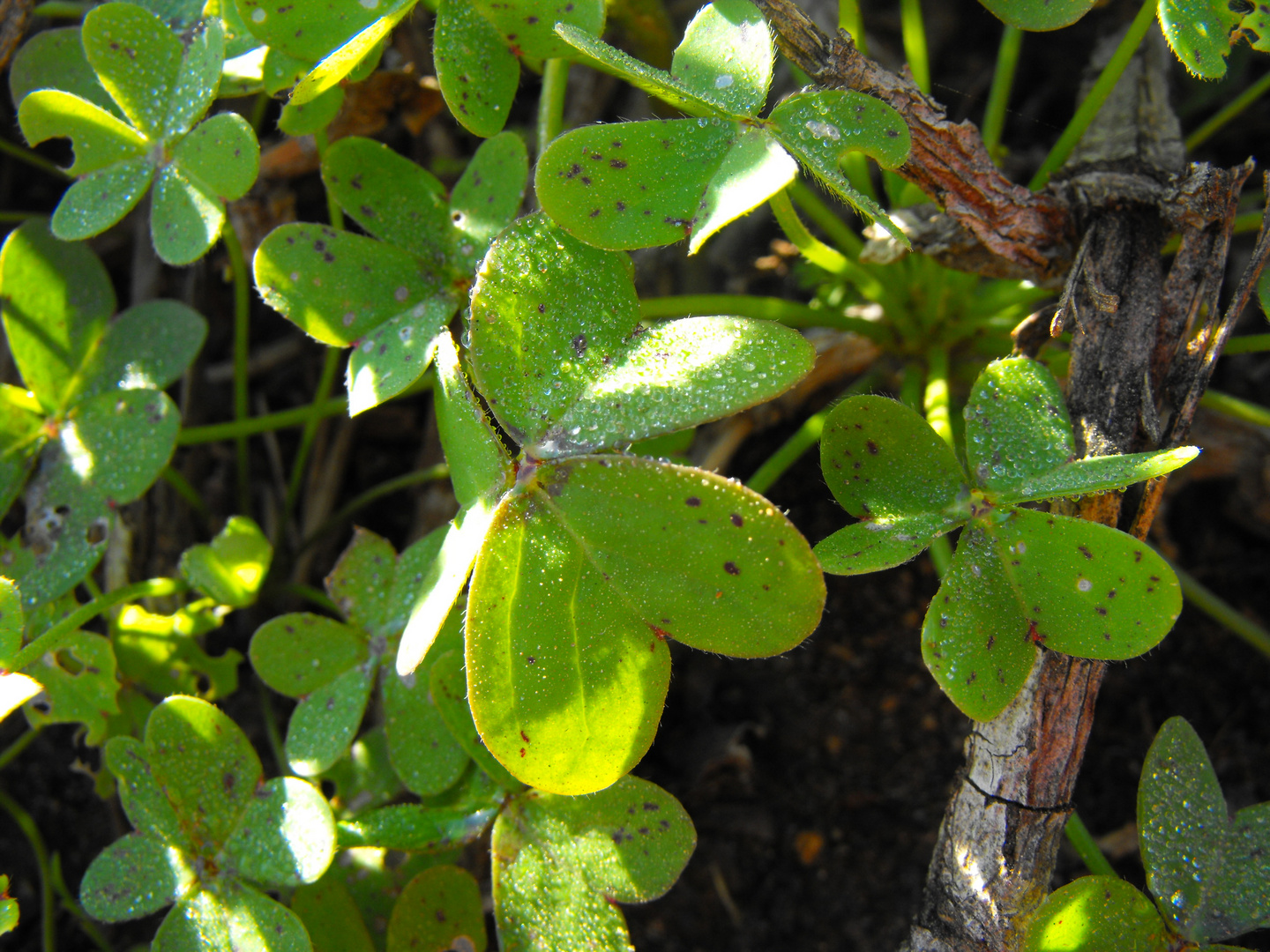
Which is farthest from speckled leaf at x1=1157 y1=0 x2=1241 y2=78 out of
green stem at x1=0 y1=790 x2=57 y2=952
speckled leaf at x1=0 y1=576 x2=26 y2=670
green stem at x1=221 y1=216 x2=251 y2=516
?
green stem at x1=0 y1=790 x2=57 y2=952

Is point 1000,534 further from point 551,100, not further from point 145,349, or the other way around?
point 145,349

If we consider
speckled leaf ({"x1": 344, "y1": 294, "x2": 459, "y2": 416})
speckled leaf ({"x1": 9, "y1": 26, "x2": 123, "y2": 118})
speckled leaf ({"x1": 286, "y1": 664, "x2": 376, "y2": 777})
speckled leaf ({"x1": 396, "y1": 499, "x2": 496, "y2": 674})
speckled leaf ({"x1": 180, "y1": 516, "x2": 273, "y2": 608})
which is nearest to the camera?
speckled leaf ({"x1": 396, "y1": 499, "x2": 496, "y2": 674})

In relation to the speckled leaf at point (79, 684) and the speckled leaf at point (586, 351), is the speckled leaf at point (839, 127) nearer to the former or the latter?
the speckled leaf at point (586, 351)

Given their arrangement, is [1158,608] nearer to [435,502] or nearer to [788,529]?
[788,529]

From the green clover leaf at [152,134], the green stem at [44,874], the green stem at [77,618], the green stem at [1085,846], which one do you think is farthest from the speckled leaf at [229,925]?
the green stem at [1085,846]

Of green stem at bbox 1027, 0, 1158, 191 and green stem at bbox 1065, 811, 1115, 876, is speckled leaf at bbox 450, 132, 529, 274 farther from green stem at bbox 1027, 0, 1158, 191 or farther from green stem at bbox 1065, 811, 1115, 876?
green stem at bbox 1065, 811, 1115, 876

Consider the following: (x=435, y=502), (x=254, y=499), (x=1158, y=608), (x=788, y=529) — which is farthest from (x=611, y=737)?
(x=254, y=499)
